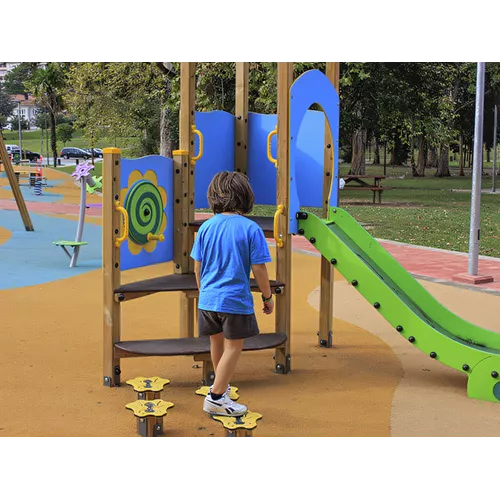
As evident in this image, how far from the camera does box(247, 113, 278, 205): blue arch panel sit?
6.97m

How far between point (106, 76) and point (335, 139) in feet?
73.6

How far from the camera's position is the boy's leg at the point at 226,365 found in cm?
454

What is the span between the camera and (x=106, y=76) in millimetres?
27719

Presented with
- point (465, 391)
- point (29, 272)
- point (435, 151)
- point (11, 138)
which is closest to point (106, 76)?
point (29, 272)

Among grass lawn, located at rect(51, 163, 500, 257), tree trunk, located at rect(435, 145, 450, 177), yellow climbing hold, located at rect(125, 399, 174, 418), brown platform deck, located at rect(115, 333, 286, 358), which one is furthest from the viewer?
tree trunk, located at rect(435, 145, 450, 177)

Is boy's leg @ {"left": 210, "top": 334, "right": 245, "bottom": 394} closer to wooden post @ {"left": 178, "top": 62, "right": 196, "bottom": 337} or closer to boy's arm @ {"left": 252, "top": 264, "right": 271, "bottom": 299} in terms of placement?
boy's arm @ {"left": 252, "top": 264, "right": 271, "bottom": 299}


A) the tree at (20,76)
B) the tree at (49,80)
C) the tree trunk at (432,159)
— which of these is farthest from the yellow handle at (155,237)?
the tree trunk at (432,159)

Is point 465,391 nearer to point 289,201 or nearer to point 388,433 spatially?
point 388,433

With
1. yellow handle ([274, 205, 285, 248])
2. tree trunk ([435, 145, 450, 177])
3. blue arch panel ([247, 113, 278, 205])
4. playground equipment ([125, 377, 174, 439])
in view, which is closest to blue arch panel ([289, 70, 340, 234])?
yellow handle ([274, 205, 285, 248])

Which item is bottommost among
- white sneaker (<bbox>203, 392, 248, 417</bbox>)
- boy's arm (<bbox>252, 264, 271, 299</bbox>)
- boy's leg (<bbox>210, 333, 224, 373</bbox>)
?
white sneaker (<bbox>203, 392, 248, 417</bbox>)

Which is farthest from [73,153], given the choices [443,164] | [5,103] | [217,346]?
[217,346]

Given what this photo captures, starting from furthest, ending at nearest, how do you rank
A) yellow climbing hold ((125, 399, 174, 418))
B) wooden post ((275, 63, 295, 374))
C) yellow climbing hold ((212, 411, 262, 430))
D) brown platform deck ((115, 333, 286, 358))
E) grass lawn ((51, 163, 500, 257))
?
1. grass lawn ((51, 163, 500, 257))
2. wooden post ((275, 63, 295, 374))
3. brown platform deck ((115, 333, 286, 358))
4. yellow climbing hold ((125, 399, 174, 418))
5. yellow climbing hold ((212, 411, 262, 430))

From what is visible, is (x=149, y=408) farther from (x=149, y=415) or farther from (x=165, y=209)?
(x=165, y=209)

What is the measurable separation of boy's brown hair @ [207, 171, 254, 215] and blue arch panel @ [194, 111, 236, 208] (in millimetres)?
1944
